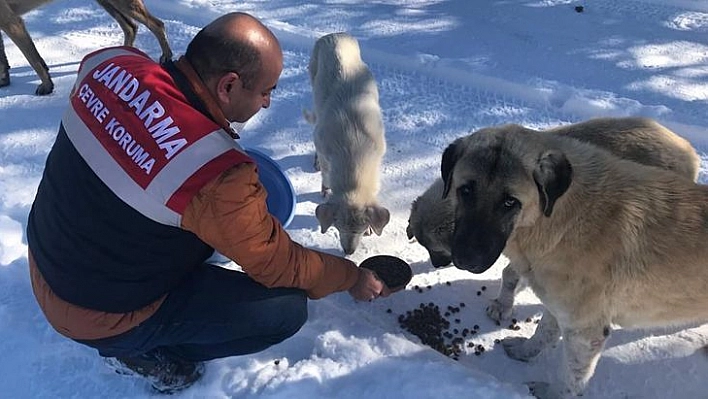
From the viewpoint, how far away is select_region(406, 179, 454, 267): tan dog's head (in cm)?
356

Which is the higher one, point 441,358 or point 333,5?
point 333,5

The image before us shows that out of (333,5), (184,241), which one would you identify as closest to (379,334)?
(184,241)

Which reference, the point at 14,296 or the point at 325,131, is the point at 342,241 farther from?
the point at 14,296

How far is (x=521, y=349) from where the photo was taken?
3.55m

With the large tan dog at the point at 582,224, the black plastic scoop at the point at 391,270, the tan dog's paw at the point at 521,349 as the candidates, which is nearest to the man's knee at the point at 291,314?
the black plastic scoop at the point at 391,270

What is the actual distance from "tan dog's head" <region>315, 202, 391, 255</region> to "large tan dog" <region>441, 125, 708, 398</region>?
102 centimetres

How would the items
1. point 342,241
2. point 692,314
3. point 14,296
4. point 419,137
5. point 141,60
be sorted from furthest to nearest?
point 419,137
point 342,241
point 14,296
point 692,314
point 141,60

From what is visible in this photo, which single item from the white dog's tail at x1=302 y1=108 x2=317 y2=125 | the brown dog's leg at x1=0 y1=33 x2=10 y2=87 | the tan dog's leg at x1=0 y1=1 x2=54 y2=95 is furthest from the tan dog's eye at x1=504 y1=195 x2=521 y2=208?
the brown dog's leg at x1=0 y1=33 x2=10 y2=87

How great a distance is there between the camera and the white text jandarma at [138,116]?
2285 millimetres

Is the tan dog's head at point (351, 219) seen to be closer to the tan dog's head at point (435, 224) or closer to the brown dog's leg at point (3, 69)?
the tan dog's head at point (435, 224)

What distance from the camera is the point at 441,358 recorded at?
11.1 ft

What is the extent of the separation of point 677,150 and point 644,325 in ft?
3.34

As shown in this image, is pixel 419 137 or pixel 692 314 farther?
pixel 419 137

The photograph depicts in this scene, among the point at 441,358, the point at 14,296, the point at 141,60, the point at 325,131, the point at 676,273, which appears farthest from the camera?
the point at 325,131
